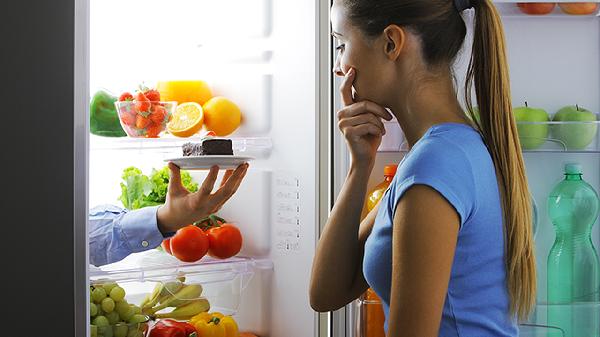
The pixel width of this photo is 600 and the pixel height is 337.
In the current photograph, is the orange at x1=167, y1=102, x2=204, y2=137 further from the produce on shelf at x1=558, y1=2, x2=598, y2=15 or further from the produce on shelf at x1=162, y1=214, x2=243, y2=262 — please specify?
the produce on shelf at x1=558, y1=2, x2=598, y2=15

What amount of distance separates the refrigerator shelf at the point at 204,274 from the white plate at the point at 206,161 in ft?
0.95

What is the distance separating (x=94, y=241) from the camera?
206cm

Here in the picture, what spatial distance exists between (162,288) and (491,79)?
1111mm

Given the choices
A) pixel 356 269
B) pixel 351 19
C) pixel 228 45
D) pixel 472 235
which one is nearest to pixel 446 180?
pixel 472 235

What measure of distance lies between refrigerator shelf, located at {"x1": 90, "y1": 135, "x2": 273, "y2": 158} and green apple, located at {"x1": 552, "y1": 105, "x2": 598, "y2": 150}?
0.75 meters

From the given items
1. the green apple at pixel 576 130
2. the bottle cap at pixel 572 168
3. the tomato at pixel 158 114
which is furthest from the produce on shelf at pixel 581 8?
the tomato at pixel 158 114

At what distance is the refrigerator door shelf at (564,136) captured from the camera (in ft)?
6.83

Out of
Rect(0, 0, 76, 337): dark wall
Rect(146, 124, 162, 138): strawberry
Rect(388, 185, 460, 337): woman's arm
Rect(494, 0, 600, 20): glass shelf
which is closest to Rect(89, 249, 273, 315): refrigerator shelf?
Rect(146, 124, 162, 138): strawberry

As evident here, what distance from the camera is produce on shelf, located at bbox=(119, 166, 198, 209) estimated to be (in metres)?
2.23

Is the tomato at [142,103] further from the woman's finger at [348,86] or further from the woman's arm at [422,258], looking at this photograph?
the woman's arm at [422,258]

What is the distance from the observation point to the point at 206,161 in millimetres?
1949

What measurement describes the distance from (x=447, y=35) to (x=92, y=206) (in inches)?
50.9

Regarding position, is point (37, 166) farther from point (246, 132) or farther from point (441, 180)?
point (246, 132)

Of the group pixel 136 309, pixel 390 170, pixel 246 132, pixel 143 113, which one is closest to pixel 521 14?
pixel 390 170
